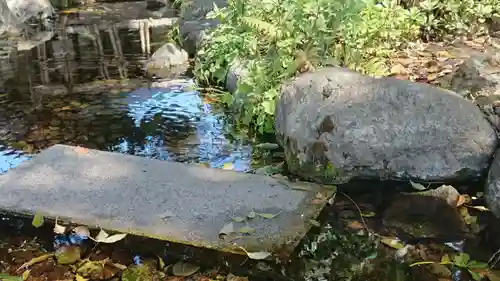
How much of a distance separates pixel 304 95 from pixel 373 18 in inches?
69.8

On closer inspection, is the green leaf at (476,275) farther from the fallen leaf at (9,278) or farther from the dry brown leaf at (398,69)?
the dry brown leaf at (398,69)

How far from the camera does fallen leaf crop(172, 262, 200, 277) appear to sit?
287 centimetres

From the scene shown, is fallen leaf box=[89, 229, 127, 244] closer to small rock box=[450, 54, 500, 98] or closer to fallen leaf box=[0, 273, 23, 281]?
fallen leaf box=[0, 273, 23, 281]

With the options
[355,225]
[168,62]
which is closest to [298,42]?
[355,225]

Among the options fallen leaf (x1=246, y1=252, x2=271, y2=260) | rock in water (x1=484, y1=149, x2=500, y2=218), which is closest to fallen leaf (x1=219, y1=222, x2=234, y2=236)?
fallen leaf (x1=246, y1=252, x2=271, y2=260)

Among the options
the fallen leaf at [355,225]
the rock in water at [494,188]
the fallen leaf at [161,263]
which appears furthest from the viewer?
the rock in water at [494,188]

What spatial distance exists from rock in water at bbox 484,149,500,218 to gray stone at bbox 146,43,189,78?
13.9 feet

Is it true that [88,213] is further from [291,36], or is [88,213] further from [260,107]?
[291,36]

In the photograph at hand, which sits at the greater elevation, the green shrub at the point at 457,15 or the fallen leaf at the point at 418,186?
the green shrub at the point at 457,15

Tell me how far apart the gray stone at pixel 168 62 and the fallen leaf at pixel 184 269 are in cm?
426

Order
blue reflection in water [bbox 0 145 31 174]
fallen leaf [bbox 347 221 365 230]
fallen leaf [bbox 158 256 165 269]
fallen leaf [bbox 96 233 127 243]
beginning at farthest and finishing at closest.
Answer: blue reflection in water [bbox 0 145 31 174] → fallen leaf [bbox 347 221 365 230] → fallen leaf [bbox 96 233 127 243] → fallen leaf [bbox 158 256 165 269]

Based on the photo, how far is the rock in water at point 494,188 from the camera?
346 centimetres

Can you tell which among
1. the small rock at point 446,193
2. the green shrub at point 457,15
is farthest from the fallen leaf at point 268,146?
the green shrub at point 457,15

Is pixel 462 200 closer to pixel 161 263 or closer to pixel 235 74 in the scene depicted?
pixel 161 263
